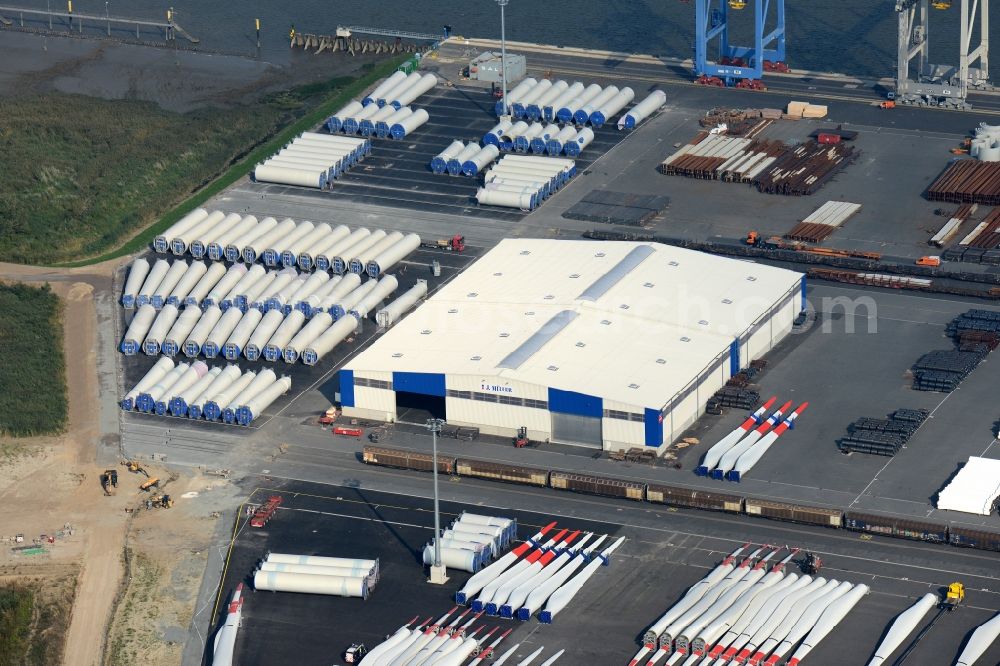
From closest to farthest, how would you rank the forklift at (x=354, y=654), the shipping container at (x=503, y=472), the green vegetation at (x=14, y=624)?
the forklift at (x=354, y=654), the green vegetation at (x=14, y=624), the shipping container at (x=503, y=472)

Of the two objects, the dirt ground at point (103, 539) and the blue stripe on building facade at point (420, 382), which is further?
the blue stripe on building facade at point (420, 382)

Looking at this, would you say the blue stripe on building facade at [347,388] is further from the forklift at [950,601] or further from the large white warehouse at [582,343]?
the forklift at [950,601]

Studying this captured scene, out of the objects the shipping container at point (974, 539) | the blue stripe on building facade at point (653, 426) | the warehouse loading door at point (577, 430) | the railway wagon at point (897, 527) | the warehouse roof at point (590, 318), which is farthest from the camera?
the warehouse roof at point (590, 318)

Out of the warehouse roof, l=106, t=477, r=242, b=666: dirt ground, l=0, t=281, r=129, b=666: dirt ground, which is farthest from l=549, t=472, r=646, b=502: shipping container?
l=0, t=281, r=129, b=666: dirt ground

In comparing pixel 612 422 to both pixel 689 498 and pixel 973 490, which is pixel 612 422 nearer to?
pixel 689 498

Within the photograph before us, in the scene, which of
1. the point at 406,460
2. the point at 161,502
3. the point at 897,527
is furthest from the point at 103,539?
the point at 897,527

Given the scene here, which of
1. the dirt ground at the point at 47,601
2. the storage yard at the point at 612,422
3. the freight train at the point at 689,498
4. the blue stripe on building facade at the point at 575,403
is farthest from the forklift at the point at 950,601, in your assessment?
the dirt ground at the point at 47,601
